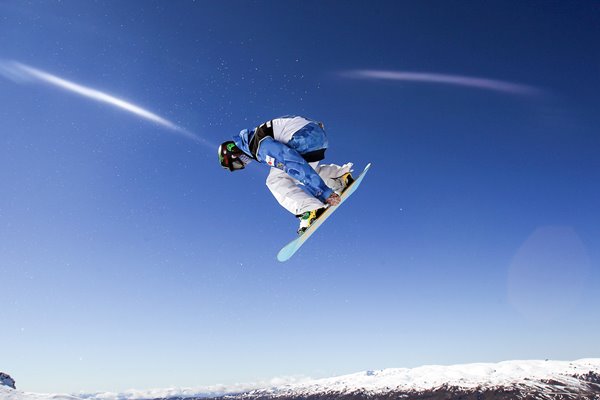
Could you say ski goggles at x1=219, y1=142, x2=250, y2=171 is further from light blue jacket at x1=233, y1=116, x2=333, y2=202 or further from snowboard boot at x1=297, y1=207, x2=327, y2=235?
snowboard boot at x1=297, y1=207, x2=327, y2=235

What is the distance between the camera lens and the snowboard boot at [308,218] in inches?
377

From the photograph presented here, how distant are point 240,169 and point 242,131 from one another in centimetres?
93

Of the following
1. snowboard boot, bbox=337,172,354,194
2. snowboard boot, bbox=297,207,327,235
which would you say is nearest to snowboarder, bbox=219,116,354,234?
snowboard boot, bbox=297,207,327,235

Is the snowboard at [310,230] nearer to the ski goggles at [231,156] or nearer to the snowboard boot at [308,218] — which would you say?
the snowboard boot at [308,218]

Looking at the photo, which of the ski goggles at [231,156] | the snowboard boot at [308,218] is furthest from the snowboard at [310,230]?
the ski goggles at [231,156]

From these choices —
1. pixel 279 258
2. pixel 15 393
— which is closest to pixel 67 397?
pixel 15 393

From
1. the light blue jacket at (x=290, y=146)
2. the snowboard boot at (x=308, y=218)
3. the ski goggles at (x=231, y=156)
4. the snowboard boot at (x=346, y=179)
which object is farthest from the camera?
the snowboard boot at (x=346, y=179)

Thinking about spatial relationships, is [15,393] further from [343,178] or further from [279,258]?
[343,178]

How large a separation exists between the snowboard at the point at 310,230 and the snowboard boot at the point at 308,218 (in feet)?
0.31

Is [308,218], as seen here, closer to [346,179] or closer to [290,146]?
[346,179]

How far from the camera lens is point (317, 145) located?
30.3ft

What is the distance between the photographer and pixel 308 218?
31.8ft

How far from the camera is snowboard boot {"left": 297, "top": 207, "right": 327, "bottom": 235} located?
31.4 ft

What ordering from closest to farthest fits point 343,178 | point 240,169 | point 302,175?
point 302,175 → point 240,169 → point 343,178
